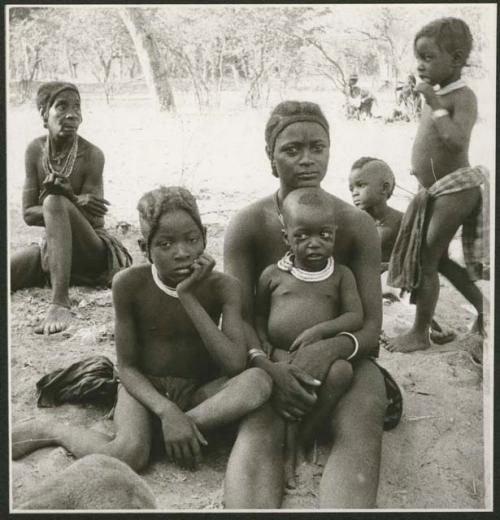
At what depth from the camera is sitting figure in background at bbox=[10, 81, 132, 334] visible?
381 centimetres

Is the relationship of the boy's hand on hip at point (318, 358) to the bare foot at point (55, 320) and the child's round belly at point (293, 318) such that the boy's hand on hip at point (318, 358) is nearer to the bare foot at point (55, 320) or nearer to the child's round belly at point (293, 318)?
the child's round belly at point (293, 318)

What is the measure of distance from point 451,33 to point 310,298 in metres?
1.45

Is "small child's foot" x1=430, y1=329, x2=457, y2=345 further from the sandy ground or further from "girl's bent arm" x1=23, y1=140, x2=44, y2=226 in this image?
"girl's bent arm" x1=23, y1=140, x2=44, y2=226

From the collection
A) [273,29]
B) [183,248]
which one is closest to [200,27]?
[273,29]

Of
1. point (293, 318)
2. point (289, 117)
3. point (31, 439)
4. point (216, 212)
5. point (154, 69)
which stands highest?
point (154, 69)

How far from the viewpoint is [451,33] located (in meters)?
3.70

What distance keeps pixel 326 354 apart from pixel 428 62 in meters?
1.51

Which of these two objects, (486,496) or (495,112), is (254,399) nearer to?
(486,496)

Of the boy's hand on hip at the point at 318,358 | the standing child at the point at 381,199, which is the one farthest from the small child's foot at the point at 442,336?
the boy's hand on hip at the point at 318,358

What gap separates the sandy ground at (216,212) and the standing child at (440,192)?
0.07 m

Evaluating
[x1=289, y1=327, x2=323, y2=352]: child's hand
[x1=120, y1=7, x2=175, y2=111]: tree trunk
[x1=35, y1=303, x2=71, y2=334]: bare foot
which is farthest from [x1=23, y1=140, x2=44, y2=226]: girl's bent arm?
[x1=289, y1=327, x2=323, y2=352]: child's hand

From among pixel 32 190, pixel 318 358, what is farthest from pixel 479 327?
pixel 32 190

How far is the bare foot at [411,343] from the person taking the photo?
3.91m

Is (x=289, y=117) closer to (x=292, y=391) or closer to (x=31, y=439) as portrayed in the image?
(x=292, y=391)
